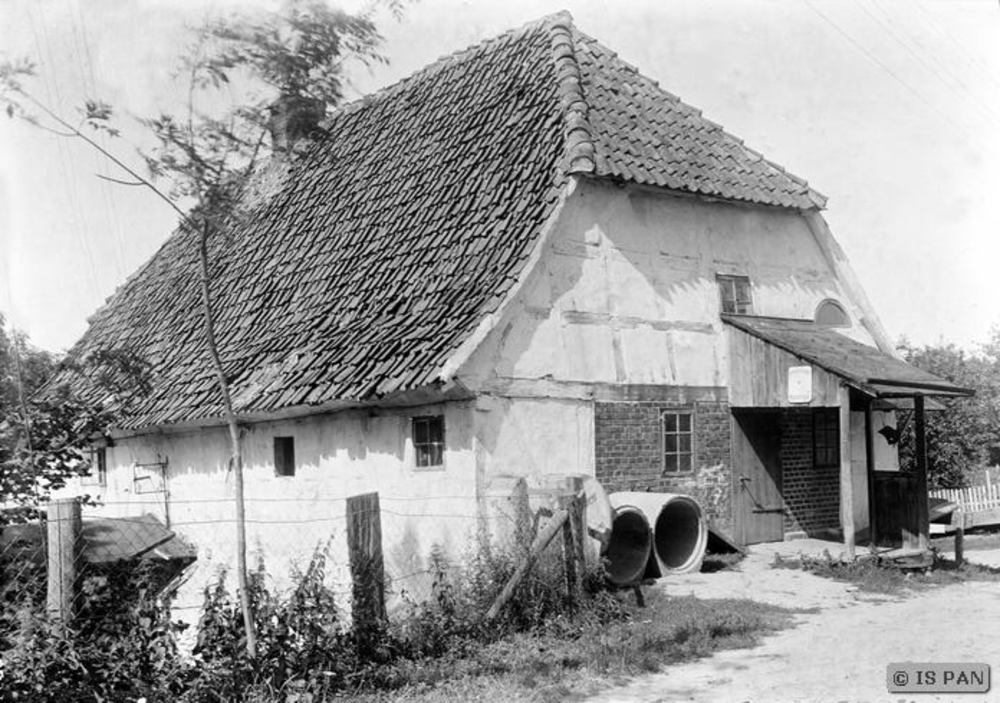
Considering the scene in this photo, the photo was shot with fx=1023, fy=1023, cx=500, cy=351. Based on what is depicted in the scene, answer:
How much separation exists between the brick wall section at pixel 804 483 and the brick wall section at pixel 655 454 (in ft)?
4.97

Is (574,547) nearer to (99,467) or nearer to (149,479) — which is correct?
(149,479)

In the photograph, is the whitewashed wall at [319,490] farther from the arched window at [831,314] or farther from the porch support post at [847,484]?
the arched window at [831,314]

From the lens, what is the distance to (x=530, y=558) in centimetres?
920

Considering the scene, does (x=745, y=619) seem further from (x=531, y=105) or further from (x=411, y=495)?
(x=531, y=105)

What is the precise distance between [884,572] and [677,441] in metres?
3.22

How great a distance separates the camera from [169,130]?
678 centimetres

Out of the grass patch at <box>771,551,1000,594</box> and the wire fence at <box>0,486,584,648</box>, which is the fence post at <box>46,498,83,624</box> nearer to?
the wire fence at <box>0,486,584,648</box>

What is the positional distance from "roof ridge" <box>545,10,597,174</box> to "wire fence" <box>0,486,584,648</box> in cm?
440


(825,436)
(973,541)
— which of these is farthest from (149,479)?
(973,541)

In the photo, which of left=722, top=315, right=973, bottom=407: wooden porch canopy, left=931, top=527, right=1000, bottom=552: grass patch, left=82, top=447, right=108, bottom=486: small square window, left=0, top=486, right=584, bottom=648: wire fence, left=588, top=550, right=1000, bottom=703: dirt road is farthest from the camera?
left=82, top=447, right=108, bottom=486: small square window

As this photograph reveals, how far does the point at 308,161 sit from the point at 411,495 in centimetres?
941

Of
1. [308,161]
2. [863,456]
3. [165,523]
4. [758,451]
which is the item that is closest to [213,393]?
[165,523]

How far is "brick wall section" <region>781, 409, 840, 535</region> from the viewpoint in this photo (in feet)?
52.9

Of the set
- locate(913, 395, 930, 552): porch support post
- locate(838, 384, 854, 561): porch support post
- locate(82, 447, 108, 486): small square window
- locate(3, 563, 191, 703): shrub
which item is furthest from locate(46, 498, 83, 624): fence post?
locate(82, 447, 108, 486): small square window
